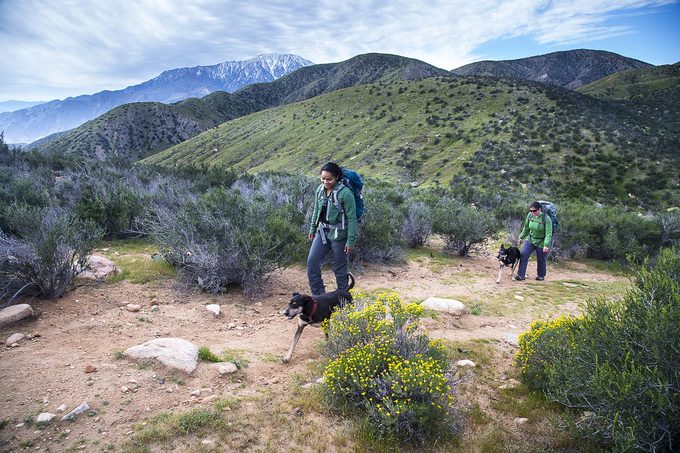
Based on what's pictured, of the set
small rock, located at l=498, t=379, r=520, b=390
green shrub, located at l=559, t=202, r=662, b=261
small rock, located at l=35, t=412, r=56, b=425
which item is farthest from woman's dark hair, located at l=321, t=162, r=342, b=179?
green shrub, located at l=559, t=202, r=662, b=261

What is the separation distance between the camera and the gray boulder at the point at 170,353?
3.51 meters

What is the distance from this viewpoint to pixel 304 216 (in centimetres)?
913

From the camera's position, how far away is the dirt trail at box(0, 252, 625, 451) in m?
2.72

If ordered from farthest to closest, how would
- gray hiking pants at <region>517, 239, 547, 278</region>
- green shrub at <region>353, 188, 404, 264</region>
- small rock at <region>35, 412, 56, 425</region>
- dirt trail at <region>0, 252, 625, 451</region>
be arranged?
green shrub at <region>353, 188, 404, 264</region>
gray hiking pants at <region>517, 239, 547, 278</region>
dirt trail at <region>0, 252, 625, 451</region>
small rock at <region>35, 412, 56, 425</region>

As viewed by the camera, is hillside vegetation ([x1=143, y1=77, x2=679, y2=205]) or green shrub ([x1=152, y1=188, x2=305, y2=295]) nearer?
green shrub ([x1=152, y1=188, x2=305, y2=295])

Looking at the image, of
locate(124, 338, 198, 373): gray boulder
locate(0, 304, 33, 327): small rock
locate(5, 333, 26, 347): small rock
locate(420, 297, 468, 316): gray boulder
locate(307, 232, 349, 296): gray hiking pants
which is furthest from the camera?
locate(420, 297, 468, 316): gray boulder

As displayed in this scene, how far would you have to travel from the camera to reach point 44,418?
2.63m

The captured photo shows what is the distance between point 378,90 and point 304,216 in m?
60.4

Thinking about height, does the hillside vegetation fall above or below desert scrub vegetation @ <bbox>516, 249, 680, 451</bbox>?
above

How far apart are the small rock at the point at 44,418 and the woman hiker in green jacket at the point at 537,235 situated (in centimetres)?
821

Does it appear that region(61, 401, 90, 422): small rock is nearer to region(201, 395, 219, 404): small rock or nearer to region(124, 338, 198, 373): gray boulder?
region(124, 338, 198, 373): gray boulder

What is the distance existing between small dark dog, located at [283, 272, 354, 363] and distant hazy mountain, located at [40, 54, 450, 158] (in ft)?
172

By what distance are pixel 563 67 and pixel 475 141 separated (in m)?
161

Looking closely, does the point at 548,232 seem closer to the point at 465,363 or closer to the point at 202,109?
the point at 465,363
